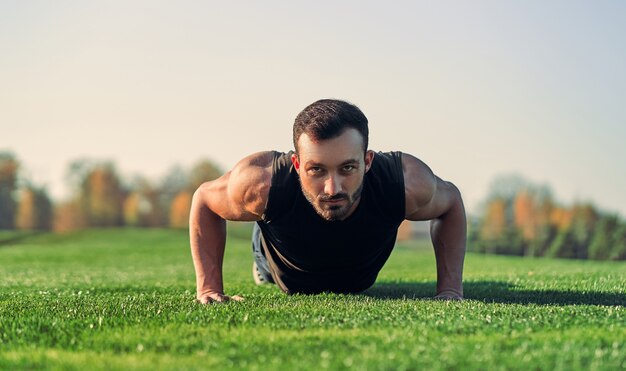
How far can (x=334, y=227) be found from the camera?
6797 millimetres

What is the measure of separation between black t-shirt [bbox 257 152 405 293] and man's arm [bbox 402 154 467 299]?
6.4 inches

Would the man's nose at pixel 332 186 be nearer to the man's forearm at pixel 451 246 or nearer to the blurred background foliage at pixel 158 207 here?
the man's forearm at pixel 451 246

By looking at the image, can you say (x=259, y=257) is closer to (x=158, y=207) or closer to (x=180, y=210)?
(x=180, y=210)

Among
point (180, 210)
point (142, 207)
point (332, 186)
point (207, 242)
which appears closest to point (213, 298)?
point (207, 242)

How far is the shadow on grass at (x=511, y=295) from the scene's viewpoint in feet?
23.0

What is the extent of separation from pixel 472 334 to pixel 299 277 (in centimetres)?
328

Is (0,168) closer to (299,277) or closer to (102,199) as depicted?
(102,199)

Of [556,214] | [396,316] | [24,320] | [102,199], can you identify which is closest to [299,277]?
[396,316]

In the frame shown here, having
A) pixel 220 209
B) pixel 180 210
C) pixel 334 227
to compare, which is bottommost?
pixel 180 210

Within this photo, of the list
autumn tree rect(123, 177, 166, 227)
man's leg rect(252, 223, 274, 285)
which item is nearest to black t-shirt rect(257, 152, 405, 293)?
man's leg rect(252, 223, 274, 285)

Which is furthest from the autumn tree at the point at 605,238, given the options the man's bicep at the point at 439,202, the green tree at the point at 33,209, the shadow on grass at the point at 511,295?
the green tree at the point at 33,209

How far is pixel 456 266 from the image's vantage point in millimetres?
7539

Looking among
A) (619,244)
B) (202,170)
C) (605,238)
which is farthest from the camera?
(202,170)

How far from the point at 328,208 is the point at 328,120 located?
2.67 ft
